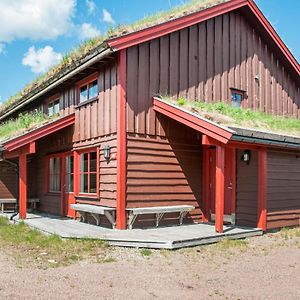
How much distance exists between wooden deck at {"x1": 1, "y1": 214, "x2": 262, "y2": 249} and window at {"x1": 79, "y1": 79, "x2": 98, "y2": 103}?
3.82 meters

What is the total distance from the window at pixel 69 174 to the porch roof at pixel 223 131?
4016mm

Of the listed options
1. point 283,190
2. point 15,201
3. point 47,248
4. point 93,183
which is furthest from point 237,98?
point 15,201

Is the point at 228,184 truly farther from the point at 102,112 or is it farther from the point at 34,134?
the point at 34,134

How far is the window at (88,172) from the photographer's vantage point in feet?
37.7

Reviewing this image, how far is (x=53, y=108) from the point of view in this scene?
14820 mm

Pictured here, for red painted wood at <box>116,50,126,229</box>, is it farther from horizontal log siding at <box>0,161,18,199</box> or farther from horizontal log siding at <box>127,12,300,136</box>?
horizontal log siding at <box>0,161,18,199</box>

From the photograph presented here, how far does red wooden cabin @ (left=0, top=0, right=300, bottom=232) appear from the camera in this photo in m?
10.1

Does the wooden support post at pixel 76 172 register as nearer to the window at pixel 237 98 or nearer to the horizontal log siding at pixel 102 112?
the horizontal log siding at pixel 102 112

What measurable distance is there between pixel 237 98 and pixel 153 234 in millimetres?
6401

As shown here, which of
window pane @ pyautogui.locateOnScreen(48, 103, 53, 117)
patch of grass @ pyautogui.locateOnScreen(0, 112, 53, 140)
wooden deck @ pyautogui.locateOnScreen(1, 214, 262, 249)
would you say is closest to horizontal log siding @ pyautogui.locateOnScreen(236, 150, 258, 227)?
wooden deck @ pyautogui.locateOnScreen(1, 214, 262, 249)

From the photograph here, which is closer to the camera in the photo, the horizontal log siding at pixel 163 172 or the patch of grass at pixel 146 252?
the patch of grass at pixel 146 252

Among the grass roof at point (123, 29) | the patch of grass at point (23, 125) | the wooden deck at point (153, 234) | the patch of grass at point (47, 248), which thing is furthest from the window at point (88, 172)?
the grass roof at point (123, 29)

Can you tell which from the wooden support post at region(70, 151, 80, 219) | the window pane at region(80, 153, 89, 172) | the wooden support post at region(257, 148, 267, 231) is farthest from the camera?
the wooden support post at region(70, 151, 80, 219)

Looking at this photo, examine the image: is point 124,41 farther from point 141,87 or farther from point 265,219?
point 265,219
